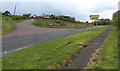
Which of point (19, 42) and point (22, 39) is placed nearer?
point (19, 42)

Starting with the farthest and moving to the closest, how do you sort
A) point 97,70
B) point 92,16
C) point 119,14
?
1. point 92,16
2. point 119,14
3. point 97,70

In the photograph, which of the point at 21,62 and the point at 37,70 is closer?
the point at 37,70

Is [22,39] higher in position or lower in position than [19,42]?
higher

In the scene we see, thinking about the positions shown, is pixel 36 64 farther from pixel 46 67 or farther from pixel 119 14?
pixel 119 14

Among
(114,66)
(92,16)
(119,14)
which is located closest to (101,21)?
(92,16)

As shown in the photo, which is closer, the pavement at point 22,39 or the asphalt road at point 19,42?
the asphalt road at point 19,42

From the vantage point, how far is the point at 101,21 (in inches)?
4722

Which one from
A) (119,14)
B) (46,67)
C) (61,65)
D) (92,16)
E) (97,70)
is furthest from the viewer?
(92,16)

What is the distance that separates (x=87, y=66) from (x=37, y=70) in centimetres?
262

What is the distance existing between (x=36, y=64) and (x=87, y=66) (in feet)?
8.96

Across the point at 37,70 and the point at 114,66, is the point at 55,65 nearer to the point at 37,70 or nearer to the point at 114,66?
the point at 37,70

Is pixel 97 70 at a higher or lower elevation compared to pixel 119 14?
lower

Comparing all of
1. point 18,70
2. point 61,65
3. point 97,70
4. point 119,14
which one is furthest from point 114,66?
point 119,14

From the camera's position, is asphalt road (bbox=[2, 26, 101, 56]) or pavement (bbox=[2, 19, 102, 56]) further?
pavement (bbox=[2, 19, 102, 56])
